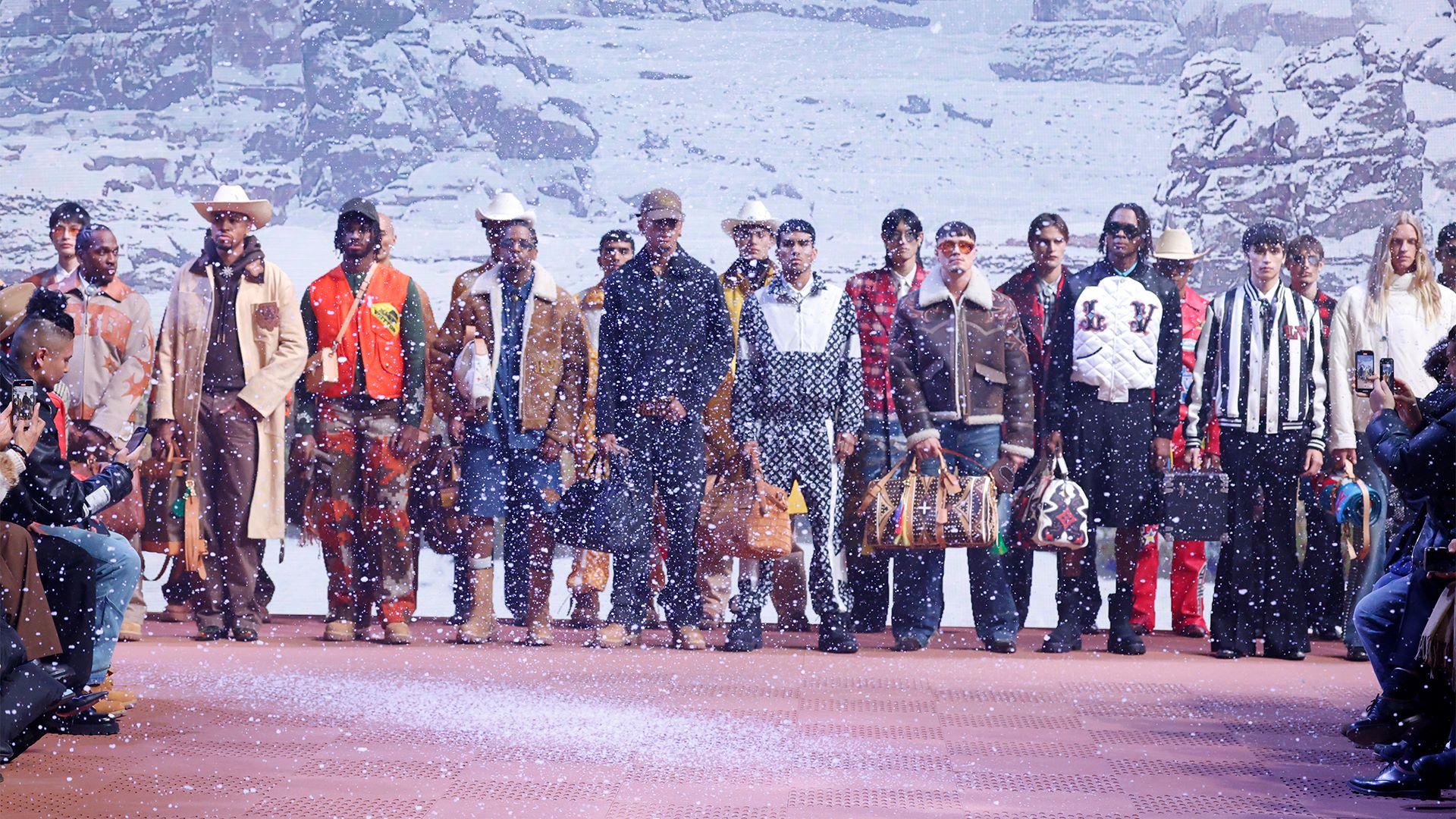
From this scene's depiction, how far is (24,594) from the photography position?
4148mm

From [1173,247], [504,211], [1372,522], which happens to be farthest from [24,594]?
[1173,247]

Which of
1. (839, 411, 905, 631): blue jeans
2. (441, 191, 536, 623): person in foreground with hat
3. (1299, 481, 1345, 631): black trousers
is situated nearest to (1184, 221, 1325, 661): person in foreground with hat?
(1299, 481, 1345, 631): black trousers

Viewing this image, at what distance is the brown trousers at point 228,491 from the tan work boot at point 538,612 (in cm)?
106

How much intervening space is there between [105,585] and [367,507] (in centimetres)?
191

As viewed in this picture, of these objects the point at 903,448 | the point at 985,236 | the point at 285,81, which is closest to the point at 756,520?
the point at 903,448

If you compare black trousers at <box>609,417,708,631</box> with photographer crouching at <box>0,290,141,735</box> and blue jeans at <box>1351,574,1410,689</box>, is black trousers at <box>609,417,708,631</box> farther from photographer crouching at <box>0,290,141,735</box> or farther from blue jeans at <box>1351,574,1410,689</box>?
blue jeans at <box>1351,574,1410,689</box>

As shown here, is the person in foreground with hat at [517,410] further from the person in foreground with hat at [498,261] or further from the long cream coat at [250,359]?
the long cream coat at [250,359]

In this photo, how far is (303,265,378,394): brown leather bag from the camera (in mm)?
→ 6414

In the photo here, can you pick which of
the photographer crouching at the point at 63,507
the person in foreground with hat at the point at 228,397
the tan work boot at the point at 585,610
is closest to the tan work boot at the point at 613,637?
the tan work boot at the point at 585,610

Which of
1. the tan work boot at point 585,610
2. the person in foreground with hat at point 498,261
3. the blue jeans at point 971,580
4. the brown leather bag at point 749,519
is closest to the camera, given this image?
the brown leather bag at point 749,519

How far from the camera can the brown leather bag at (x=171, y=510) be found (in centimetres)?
644

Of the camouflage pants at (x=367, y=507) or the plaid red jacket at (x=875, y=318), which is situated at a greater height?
the plaid red jacket at (x=875, y=318)

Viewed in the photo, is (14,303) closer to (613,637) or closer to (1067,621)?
(613,637)

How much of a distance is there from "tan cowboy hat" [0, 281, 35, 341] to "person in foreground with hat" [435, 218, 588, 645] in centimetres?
155
